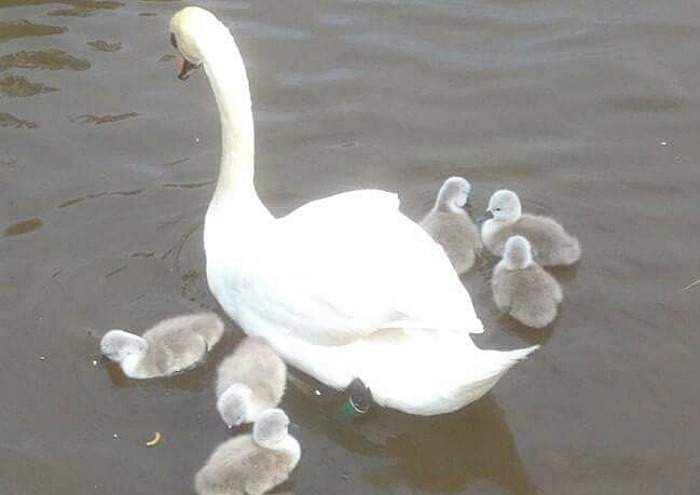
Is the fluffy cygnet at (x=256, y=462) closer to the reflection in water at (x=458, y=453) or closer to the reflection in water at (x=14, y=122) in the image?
the reflection in water at (x=458, y=453)

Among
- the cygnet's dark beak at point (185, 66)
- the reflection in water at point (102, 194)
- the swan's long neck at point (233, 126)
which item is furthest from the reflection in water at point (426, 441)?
the reflection in water at point (102, 194)

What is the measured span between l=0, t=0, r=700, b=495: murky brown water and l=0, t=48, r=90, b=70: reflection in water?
0.04 ft

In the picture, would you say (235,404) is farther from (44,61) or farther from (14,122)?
(44,61)

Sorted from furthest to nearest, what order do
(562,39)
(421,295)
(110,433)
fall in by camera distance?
(562,39) → (110,433) → (421,295)

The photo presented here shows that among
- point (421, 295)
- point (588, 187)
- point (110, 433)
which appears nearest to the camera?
point (421, 295)

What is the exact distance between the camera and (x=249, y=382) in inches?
193

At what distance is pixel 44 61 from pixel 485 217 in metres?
2.74

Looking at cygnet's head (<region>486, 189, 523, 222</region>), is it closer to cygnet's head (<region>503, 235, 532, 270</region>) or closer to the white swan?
cygnet's head (<region>503, 235, 532, 270</region>)

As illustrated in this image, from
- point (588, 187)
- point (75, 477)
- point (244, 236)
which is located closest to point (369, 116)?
point (588, 187)

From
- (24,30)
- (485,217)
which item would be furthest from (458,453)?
(24,30)

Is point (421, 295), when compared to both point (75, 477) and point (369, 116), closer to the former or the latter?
point (75, 477)

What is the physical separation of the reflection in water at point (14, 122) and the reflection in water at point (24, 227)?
0.82 meters

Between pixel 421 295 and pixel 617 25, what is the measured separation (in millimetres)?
3207

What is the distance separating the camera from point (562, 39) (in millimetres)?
7121
